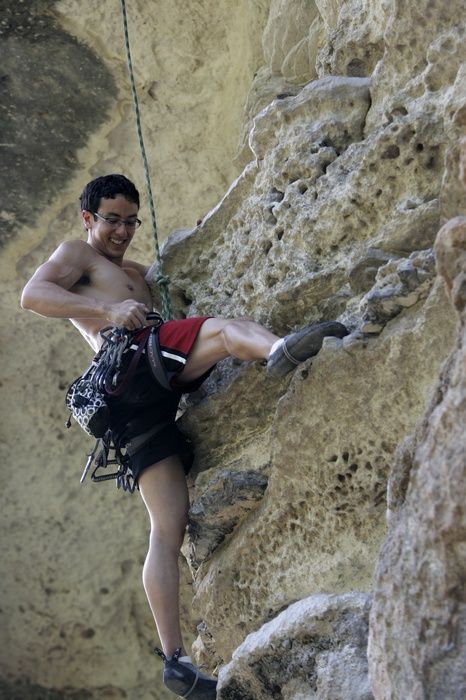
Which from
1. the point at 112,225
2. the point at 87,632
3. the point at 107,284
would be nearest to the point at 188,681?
the point at 107,284

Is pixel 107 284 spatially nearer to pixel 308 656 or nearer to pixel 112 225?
pixel 112 225

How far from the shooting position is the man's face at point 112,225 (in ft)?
12.3

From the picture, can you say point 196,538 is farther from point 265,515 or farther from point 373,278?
point 373,278

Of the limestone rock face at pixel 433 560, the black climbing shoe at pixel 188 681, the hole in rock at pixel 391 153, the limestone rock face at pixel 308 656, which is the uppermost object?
the hole in rock at pixel 391 153

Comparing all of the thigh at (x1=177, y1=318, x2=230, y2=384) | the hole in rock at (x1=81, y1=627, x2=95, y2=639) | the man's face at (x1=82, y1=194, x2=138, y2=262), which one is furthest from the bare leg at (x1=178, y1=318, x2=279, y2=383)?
the hole in rock at (x1=81, y1=627, x2=95, y2=639)

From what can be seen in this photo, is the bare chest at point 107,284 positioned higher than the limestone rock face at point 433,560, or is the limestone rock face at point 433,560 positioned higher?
the bare chest at point 107,284

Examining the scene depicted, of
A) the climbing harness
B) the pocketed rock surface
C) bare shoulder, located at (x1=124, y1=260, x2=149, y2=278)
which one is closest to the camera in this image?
the pocketed rock surface

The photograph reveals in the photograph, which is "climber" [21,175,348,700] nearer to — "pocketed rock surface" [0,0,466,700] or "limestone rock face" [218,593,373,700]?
"pocketed rock surface" [0,0,466,700]

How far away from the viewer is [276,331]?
3.30 metres

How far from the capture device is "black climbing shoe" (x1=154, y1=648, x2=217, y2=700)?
293 centimetres

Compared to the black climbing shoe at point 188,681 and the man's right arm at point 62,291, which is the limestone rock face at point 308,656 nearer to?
the black climbing shoe at point 188,681

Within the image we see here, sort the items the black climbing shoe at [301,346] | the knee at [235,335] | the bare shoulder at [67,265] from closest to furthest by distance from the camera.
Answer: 1. the black climbing shoe at [301,346]
2. the knee at [235,335]
3. the bare shoulder at [67,265]

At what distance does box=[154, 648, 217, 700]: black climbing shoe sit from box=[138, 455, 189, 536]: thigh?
0.40 metres

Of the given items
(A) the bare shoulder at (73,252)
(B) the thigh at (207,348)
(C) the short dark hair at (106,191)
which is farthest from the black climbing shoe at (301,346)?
(C) the short dark hair at (106,191)
